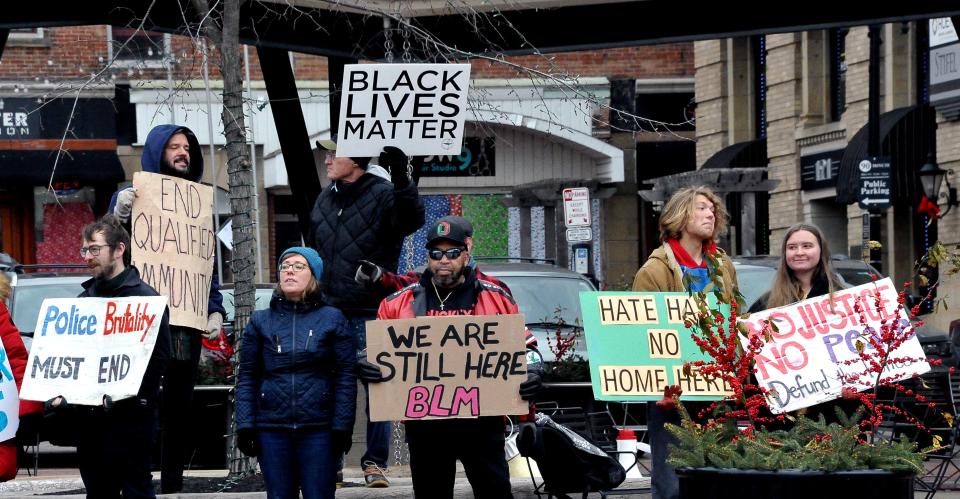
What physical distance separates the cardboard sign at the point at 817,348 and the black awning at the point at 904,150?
56.2 feet

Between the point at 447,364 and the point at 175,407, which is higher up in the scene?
the point at 447,364

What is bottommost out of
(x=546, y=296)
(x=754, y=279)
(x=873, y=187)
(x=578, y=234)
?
(x=546, y=296)

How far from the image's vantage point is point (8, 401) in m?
8.56

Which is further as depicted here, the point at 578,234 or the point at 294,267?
the point at 578,234

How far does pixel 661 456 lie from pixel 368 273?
1793 mm

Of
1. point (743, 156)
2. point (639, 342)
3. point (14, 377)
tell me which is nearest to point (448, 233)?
point (639, 342)

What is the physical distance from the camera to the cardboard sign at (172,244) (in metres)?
9.35

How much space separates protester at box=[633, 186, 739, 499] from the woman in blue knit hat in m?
1.54

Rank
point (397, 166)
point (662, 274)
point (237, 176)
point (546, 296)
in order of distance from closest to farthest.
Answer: point (662, 274)
point (397, 166)
point (237, 176)
point (546, 296)

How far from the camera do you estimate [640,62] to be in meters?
37.7

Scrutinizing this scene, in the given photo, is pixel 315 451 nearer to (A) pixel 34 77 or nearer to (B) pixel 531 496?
(B) pixel 531 496

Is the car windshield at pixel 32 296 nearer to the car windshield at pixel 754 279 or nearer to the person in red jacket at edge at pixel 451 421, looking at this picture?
the car windshield at pixel 754 279

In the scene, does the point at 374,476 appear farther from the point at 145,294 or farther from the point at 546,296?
the point at 546,296

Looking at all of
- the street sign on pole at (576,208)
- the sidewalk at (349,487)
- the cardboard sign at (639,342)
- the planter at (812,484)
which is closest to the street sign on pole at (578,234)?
the street sign on pole at (576,208)
